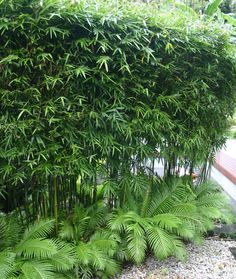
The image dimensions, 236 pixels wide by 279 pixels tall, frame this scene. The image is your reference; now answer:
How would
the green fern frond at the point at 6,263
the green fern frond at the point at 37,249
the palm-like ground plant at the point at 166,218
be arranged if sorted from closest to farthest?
the green fern frond at the point at 6,263
the green fern frond at the point at 37,249
the palm-like ground plant at the point at 166,218

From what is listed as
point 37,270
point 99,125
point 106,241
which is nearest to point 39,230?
point 37,270

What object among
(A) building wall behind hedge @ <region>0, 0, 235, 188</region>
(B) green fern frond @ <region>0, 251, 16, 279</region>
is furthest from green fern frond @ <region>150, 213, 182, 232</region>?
(B) green fern frond @ <region>0, 251, 16, 279</region>

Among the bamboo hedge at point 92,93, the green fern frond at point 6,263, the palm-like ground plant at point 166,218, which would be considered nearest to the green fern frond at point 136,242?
the palm-like ground plant at point 166,218

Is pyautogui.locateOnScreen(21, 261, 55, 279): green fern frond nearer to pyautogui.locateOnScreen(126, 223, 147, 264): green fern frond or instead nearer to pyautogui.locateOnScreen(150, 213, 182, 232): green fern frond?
pyautogui.locateOnScreen(126, 223, 147, 264): green fern frond

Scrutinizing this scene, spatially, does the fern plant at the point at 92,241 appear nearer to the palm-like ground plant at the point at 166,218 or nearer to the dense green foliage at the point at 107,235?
the dense green foliage at the point at 107,235

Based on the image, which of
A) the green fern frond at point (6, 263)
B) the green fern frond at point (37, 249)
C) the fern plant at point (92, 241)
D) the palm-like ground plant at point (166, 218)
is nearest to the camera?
the green fern frond at point (6, 263)

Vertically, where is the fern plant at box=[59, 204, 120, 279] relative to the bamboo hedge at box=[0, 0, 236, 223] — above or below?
below

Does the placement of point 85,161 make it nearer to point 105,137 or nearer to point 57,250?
point 105,137

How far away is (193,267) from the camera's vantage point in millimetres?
2324

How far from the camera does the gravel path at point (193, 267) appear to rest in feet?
7.22

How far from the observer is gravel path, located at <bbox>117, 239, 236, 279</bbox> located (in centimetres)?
220

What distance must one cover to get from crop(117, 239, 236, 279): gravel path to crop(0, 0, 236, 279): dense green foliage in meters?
0.16

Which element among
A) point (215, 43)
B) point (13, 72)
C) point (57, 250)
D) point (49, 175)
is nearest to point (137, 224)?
point (57, 250)

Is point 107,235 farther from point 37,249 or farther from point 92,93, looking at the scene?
point 92,93
